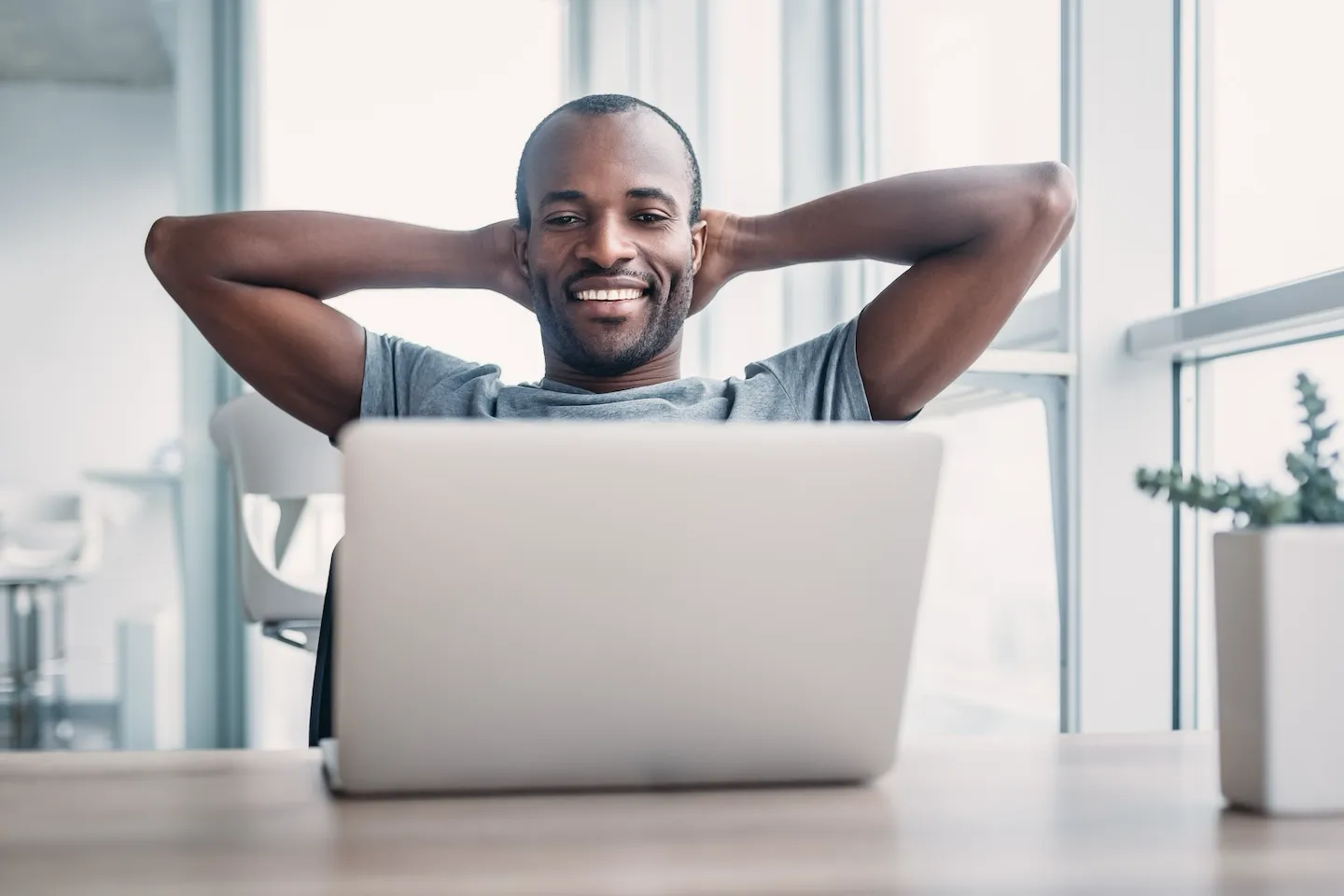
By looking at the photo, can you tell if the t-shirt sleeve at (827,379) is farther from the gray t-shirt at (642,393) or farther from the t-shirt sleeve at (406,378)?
the t-shirt sleeve at (406,378)

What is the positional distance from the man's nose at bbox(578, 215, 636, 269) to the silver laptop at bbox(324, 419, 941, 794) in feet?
2.73

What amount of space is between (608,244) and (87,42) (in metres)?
4.93

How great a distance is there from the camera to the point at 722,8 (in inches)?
126

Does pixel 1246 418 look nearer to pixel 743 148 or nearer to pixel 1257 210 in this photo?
pixel 1257 210

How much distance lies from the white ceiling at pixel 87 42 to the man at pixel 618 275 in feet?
12.2

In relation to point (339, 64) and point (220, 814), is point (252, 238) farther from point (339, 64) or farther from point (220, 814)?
point (339, 64)

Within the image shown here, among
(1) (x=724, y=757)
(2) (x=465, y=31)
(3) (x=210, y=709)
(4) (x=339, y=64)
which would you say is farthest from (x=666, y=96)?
(1) (x=724, y=757)

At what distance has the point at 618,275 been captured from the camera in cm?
135

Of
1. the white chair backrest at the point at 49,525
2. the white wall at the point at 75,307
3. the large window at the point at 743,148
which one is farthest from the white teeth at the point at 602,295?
the white wall at the point at 75,307

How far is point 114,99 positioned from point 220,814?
20.0ft

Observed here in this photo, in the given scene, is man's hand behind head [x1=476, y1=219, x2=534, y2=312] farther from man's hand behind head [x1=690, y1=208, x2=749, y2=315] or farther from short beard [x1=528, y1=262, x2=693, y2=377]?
man's hand behind head [x1=690, y1=208, x2=749, y2=315]

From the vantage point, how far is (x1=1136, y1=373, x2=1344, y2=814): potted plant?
1.75 ft

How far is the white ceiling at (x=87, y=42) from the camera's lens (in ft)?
16.4

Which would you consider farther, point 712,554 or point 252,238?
point 252,238
